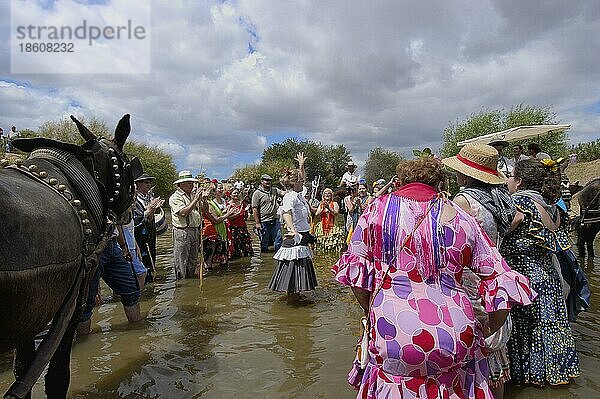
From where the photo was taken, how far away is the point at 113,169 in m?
2.98

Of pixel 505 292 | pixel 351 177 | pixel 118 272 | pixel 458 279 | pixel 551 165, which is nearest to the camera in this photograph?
pixel 505 292

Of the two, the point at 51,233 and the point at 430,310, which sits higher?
the point at 51,233

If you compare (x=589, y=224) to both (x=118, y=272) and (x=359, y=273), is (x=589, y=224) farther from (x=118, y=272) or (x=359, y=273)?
(x=118, y=272)

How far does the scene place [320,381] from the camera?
13.7ft

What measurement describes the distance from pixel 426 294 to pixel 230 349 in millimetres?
3235

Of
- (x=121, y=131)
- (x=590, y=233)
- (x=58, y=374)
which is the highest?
(x=121, y=131)

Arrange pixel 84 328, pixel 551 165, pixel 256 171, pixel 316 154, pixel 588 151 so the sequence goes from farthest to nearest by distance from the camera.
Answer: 1. pixel 316 154
2. pixel 256 171
3. pixel 588 151
4. pixel 84 328
5. pixel 551 165

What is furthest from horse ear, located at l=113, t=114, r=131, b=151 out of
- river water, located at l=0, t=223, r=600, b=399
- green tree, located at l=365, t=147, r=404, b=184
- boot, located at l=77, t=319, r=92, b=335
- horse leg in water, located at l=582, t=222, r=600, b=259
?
green tree, located at l=365, t=147, r=404, b=184

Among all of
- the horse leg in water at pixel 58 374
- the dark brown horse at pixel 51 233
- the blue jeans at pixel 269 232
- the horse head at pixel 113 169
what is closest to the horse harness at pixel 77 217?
the dark brown horse at pixel 51 233

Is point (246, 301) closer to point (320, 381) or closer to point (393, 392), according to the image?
point (320, 381)

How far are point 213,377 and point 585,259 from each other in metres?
9.70

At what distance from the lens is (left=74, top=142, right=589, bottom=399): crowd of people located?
7.53ft

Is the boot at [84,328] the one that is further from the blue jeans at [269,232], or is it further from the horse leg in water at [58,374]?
the blue jeans at [269,232]

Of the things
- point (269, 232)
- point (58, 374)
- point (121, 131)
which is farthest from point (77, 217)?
point (269, 232)
